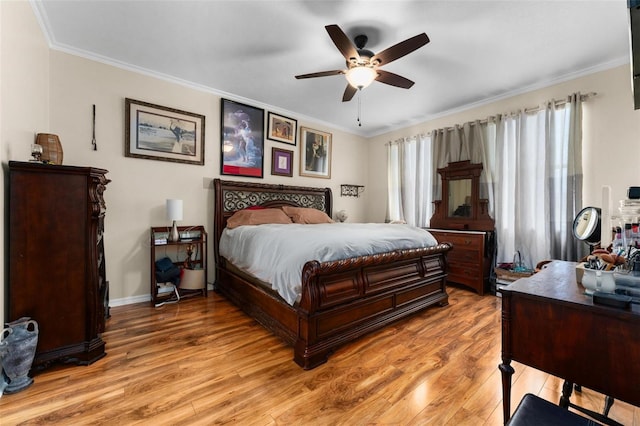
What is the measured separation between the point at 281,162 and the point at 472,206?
10.2 feet

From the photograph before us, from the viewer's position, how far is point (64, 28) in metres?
2.49

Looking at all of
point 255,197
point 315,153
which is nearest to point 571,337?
point 255,197

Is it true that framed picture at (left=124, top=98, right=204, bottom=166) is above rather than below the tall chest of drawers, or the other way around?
above

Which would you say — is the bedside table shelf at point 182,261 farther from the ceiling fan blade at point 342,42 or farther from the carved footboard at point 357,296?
the ceiling fan blade at point 342,42

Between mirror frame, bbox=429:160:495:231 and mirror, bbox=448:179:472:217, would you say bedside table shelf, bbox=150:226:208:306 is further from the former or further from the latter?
mirror, bbox=448:179:472:217

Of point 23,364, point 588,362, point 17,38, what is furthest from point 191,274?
point 588,362

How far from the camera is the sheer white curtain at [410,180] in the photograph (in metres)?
4.71

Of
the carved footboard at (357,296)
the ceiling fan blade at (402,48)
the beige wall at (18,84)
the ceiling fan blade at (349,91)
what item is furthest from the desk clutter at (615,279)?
the beige wall at (18,84)

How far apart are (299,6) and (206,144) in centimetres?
224

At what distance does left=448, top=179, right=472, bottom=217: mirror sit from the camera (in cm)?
412

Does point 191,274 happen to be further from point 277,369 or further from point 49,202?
point 277,369

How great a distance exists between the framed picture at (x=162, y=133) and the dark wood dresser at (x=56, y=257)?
4.61 ft

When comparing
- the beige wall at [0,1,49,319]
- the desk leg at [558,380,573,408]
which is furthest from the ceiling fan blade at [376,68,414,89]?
the beige wall at [0,1,49,319]

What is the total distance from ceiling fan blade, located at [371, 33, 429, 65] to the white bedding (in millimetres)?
1588
